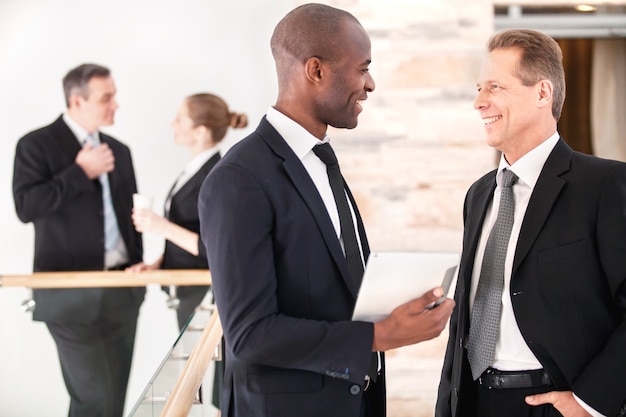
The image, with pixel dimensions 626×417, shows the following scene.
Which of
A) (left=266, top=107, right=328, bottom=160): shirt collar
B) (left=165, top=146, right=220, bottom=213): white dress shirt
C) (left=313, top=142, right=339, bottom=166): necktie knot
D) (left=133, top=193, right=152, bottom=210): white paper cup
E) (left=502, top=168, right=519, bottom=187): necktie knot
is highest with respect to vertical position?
(left=266, top=107, right=328, bottom=160): shirt collar

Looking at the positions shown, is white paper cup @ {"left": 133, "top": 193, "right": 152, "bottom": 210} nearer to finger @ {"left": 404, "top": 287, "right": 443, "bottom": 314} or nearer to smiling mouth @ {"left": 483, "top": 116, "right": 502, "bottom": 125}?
smiling mouth @ {"left": 483, "top": 116, "right": 502, "bottom": 125}

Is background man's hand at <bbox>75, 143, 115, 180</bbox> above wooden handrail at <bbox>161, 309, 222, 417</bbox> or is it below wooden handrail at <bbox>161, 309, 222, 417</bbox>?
above

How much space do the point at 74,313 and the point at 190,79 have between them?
1943mm

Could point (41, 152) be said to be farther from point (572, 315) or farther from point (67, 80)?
point (572, 315)

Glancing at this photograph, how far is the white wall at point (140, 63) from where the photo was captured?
4.65 meters

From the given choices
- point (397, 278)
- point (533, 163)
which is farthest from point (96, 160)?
point (397, 278)

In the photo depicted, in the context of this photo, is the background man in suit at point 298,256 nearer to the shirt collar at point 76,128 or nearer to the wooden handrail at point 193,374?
the wooden handrail at point 193,374

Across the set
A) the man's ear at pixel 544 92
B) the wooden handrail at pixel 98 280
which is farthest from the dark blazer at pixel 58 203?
the man's ear at pixel 544 92

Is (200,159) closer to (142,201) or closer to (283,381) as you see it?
(142,201)

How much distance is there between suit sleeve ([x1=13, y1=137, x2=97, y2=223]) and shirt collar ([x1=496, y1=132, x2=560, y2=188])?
3.07 metres

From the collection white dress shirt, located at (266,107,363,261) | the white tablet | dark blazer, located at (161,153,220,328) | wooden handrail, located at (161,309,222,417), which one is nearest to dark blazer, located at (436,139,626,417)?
the white tablet

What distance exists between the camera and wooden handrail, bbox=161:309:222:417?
2184 mm

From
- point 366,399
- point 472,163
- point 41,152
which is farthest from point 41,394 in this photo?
point 472,163

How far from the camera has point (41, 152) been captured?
462 centimetres
